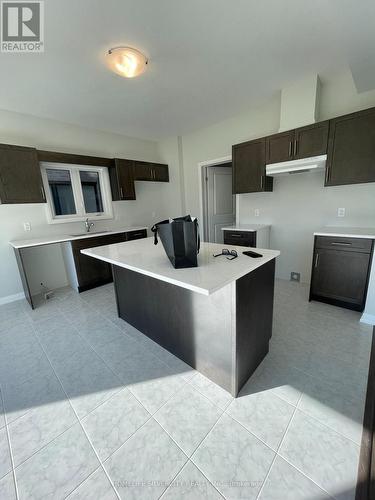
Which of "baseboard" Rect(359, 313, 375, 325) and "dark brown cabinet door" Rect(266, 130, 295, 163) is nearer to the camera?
"baseboard" Rect(359, 313, 375, 325)

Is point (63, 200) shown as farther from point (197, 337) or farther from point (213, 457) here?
point (213, 457)

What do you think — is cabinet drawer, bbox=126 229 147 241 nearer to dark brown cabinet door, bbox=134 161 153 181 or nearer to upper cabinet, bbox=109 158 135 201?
upper cabinet, bbox=109 158 135 201

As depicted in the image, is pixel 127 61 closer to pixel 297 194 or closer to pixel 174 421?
pixel 297 194

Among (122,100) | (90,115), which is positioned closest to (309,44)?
(122,100)

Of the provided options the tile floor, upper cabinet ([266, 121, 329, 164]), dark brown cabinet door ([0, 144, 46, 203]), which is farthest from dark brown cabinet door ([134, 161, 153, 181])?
the tile floor

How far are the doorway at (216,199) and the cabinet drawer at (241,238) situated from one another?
1.00 m

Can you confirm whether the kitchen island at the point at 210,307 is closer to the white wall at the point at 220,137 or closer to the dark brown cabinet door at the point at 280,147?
the dark brown cabinet door at the point at 280,147

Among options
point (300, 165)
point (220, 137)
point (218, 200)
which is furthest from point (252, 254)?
point (218, 200)

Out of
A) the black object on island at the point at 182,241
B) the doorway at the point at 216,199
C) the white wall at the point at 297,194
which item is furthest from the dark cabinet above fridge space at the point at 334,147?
the black object on island at the point at 182,241

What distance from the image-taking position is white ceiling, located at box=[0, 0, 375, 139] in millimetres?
1489

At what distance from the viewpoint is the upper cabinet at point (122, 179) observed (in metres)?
3.78

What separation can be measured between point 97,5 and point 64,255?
3.12 m

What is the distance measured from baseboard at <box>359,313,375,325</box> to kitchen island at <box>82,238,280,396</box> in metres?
1.24

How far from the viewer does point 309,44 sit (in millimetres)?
1879
